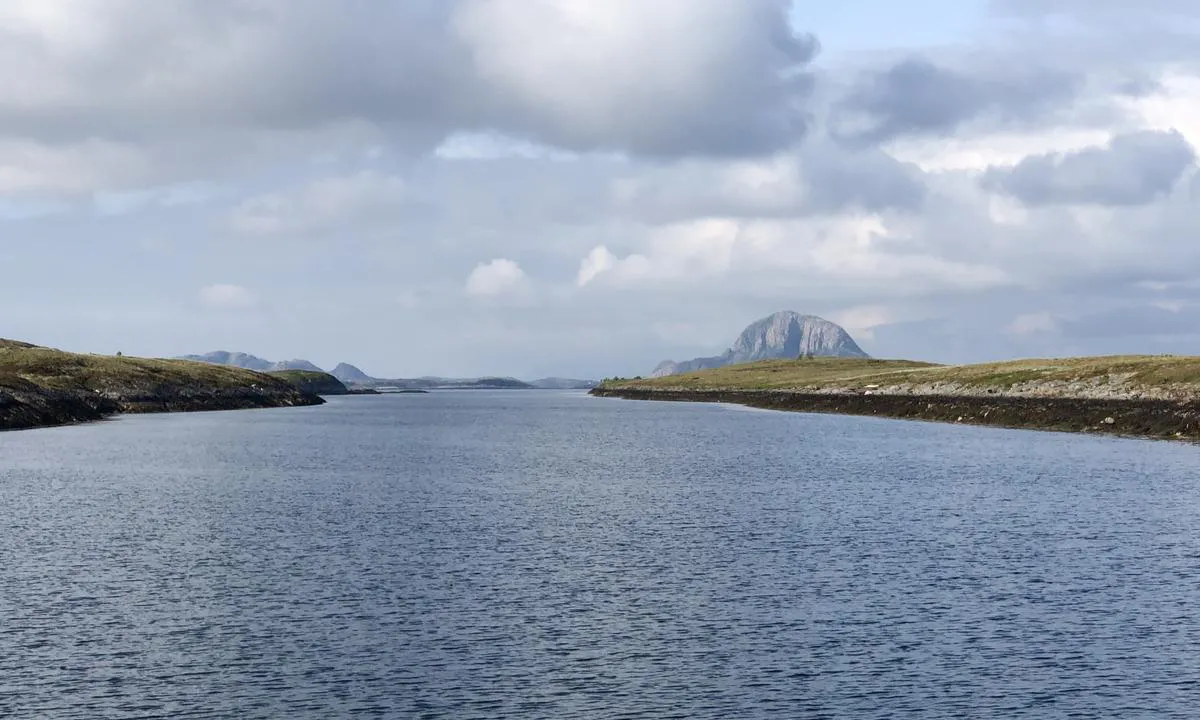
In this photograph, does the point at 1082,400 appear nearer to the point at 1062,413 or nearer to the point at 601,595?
the point at 1062,413

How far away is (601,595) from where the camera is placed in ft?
131

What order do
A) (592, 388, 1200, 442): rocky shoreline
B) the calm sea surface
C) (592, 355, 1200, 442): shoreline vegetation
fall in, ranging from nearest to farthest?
the calm sea surface
(592, 388, 1200, 442): rocky shoreline
(592, 355, 1200, 442): shoreline vegetation

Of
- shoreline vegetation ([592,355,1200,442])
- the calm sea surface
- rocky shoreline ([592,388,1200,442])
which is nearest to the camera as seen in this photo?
the calm sea surface

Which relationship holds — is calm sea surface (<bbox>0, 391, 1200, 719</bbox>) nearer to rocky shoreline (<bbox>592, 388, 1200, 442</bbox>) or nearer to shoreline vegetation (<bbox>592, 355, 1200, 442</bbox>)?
rocky shoreline (<bbox>592, 388, 1200, 442</bbox>)

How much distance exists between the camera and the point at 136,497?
2749 inches

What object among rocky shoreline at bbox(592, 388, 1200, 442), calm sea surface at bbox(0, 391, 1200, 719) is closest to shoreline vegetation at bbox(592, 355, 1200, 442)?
rocky shoreline at bbox(592, 388, 1200, 442)

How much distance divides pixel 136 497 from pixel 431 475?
931 inches

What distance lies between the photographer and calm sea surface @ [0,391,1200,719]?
1124 inches

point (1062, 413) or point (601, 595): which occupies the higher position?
point (1062, 413)

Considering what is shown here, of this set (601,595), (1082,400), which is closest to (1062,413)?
(1082,400)

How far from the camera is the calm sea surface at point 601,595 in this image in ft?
93.7


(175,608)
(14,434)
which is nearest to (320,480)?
(175,608)

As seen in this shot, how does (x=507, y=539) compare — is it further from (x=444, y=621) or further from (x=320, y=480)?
(x=320, y=480)

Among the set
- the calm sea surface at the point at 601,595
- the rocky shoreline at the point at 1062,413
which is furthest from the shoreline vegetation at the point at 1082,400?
the calm sea surface at the point at 601,595
